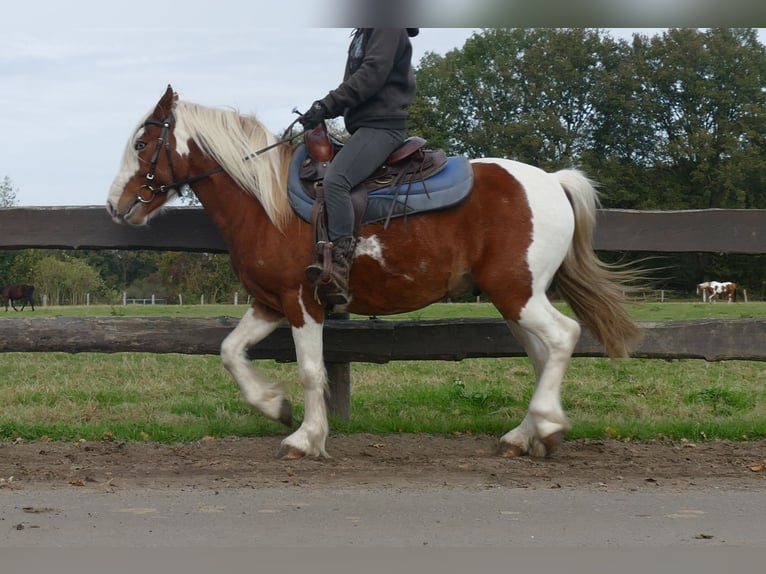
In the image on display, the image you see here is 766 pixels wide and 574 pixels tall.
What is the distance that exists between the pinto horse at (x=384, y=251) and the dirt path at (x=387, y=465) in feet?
0.96

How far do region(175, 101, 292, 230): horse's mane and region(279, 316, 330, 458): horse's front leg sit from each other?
2.33ft

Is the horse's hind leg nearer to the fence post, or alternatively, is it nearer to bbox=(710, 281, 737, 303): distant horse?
the fence post

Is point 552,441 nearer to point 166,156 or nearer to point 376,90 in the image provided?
point 376,90

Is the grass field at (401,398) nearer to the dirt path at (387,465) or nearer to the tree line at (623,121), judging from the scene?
the dirt path at (387,465)

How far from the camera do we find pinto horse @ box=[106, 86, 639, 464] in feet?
18.4

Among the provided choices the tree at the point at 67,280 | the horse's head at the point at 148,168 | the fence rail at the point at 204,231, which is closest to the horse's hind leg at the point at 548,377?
the fence rail at the point at 204,231

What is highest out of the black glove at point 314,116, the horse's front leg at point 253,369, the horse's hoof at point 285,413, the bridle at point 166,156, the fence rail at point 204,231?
the black glove at point 314,116

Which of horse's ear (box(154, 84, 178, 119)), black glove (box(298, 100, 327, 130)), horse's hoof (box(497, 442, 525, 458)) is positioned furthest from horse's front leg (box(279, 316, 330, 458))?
horse's ear (box(154, 84, 178, 119))

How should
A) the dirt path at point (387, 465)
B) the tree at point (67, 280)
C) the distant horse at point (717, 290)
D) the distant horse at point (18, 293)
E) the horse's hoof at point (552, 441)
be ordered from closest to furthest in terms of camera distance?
the dirt path at point (387, 465)
the horse's hoof at point (552, 441)
the distant horse at point (717, 290)
the tree at point (67, 280)
the distant horse at point (18, 293)

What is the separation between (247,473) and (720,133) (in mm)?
45260

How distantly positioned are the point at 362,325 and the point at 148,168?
1883 millimetres

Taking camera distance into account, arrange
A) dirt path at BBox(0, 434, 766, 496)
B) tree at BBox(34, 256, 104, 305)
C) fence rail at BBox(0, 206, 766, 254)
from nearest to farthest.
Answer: dirt path at BBox(0, 434, 766, 496)
fence rail at BBox(0, 206, 766, 254)
tree at BBox(34, 256, 104, 305)

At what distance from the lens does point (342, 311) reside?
631 cm

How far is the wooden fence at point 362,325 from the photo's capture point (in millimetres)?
6387
